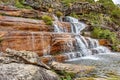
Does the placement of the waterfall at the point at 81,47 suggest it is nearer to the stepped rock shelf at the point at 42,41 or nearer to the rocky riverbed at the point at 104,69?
the stepped rock shelf at the point at 42,41

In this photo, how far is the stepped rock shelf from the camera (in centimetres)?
1566

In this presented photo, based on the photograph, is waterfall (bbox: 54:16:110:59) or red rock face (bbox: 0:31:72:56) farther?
waterfall (bbox: 54:16:110:59)

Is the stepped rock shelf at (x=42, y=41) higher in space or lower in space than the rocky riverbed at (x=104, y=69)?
higher

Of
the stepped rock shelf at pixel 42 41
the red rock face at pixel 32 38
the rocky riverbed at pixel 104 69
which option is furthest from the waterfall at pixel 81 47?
the rocky riverbed at pixel 104 69

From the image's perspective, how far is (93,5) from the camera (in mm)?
38812

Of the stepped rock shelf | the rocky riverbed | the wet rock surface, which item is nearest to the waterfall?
the stepped rock shelf

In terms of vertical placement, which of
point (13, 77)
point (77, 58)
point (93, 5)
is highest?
point (93, 5)

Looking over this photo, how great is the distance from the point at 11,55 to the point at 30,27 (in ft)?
31.2

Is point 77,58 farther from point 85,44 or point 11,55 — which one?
point 11,55

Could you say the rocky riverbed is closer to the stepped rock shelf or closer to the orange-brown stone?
the stepped rock shelf

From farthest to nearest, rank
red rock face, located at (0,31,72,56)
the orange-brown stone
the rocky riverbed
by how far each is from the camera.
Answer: the orange-brown stone < red rock face, located at (0,31,72,56) < the rocky riverbed

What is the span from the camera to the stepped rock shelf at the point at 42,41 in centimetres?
1566

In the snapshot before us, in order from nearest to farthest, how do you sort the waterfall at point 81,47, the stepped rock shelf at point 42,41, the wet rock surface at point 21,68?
the wet rock surface at point 21,68, the stepped rock shelf at point 42,41, the waterfall at point 81,47

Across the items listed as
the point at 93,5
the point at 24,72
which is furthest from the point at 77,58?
the point at 93,5
